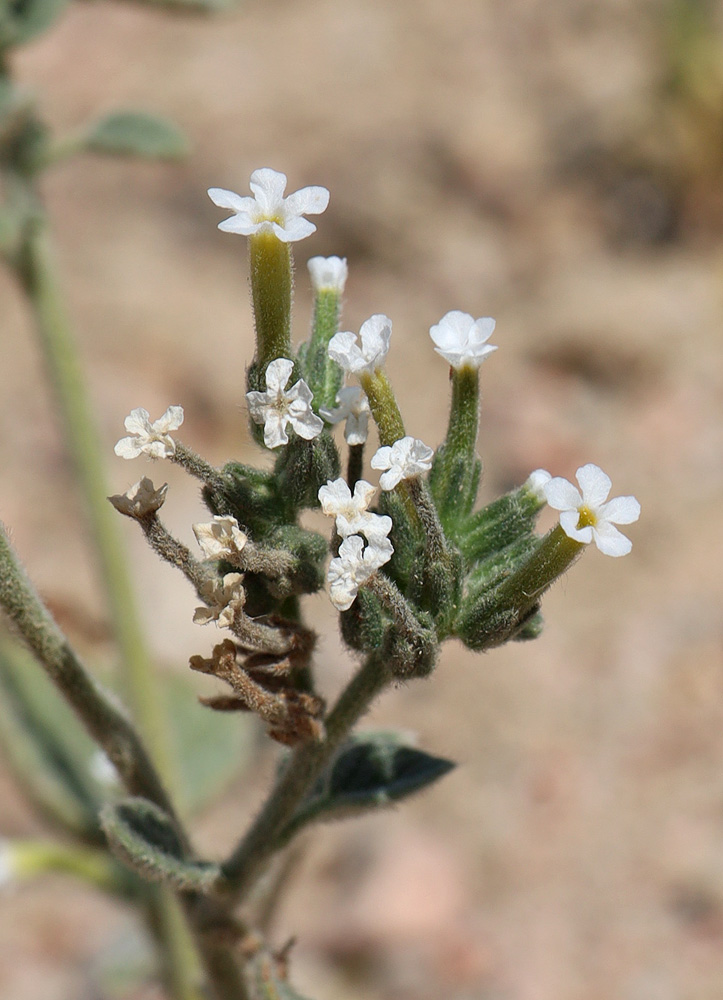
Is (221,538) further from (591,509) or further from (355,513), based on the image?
(591,509)

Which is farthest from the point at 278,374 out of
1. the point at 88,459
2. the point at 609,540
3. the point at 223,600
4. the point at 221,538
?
the point at 88,459

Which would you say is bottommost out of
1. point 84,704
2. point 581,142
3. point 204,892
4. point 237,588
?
point 204,892

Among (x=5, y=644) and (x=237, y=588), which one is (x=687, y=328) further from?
(x=237, y=588)

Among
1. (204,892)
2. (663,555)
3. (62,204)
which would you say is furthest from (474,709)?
(62,204)

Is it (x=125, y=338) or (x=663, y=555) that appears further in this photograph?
(x=125, y=338)

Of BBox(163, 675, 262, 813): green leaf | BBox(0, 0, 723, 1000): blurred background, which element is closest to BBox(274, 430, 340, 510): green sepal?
BBox(0, 0, 723, 1000): blurred background

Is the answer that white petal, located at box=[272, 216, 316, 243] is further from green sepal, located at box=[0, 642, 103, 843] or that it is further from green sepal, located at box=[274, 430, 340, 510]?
green sepal, located at box=[0, 642, 103, 843]

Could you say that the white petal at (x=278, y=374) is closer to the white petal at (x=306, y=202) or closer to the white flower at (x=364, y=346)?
the white flower at (x=364, y=346)
